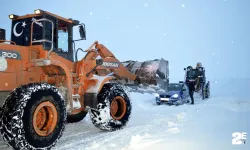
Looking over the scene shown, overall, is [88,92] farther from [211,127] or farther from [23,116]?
[211,127]

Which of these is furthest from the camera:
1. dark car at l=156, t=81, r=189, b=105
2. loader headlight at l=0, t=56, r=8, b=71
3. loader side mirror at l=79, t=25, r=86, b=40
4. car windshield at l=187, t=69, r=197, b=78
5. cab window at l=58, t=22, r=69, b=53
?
car windshield at l=187, t=69, r=197, b=78

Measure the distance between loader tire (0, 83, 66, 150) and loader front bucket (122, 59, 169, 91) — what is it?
521cm

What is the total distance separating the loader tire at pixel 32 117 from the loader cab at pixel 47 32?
54.5 inches

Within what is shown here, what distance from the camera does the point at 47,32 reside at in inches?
234

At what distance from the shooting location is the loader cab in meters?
5.89

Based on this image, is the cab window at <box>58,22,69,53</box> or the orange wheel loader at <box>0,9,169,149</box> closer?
the orange wheel loader at <box>0,9,169,149</box>

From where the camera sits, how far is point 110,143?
5.36m

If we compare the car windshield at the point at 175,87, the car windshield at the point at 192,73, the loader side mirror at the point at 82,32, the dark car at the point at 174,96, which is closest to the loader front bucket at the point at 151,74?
the dark car at the point at 174,96

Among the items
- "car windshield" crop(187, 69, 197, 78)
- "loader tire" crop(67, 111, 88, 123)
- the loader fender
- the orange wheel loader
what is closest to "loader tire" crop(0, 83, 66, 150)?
the orange wheel loader

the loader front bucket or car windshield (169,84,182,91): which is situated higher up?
the loader front bucket

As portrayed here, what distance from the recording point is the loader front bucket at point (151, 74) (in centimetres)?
1048

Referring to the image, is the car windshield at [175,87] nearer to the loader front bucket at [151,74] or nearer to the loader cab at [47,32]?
the loader front bucket at [151,74]

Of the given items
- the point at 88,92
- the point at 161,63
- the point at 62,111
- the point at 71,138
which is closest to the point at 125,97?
the point at 88,92

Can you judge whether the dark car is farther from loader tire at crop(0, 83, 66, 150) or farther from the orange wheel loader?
loader tire at crop(0, 83, 66, 150)
